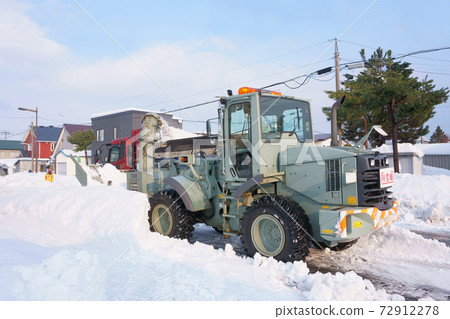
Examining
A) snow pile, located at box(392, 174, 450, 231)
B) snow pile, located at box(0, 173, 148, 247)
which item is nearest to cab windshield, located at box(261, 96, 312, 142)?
snow pile, located at box(0, 173, 148, 247)

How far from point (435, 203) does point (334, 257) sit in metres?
6.18

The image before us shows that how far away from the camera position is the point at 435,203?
9.98 meters

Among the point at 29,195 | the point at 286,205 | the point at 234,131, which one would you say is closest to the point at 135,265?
the point at 286,205

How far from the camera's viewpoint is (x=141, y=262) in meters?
4.81

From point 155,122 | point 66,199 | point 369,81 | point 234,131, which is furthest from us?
point 369,81

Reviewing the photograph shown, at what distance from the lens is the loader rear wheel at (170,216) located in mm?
6727

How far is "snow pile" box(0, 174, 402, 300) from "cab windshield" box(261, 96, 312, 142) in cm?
230

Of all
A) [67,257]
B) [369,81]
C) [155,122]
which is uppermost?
[369,81]

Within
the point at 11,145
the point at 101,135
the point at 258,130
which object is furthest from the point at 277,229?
the point at 11,145

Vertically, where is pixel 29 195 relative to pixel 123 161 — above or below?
below

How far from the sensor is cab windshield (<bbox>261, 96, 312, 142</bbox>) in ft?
19.5

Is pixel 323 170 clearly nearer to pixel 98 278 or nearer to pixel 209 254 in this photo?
pixel 209 254

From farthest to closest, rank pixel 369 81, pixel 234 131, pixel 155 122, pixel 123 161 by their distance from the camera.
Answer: pixel 369 81 < pixel 123 161 < pixel 155 122 < pixel 234 131

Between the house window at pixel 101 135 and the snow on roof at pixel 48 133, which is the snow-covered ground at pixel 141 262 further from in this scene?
the snow on roof at pixel 48 133
